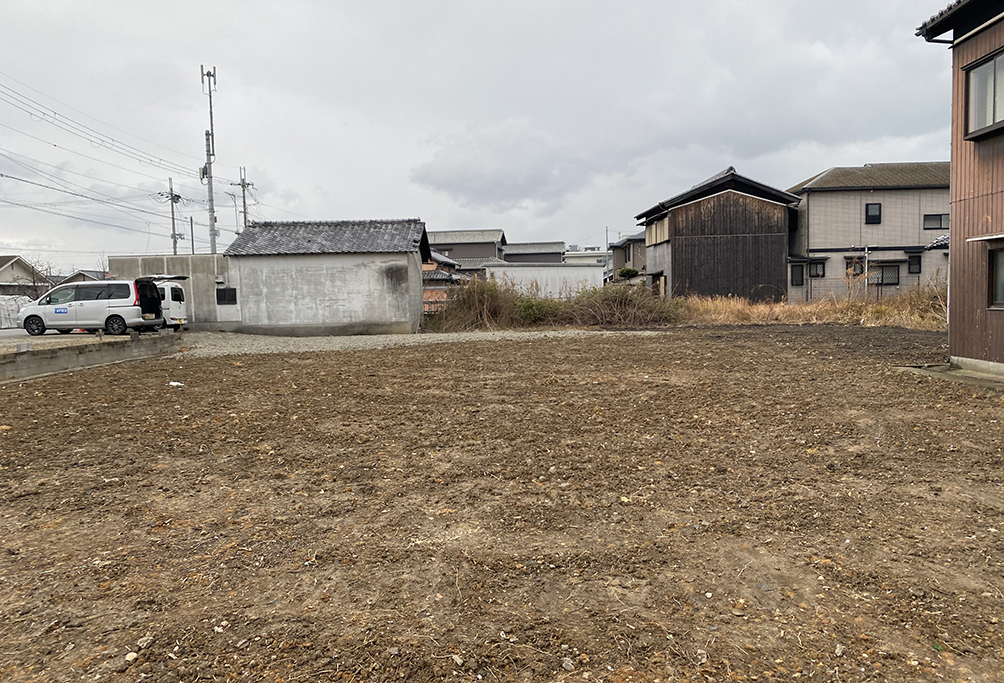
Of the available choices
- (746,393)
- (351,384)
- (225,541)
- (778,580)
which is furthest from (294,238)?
(778,580)

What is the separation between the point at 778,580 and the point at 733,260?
2388 cm

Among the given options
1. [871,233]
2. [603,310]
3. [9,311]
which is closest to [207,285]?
[9,311]

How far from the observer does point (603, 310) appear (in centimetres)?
2008

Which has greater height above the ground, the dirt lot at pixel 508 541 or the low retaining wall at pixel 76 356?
the low retaining wall at pixel 76 356

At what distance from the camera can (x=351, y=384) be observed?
25.8 ft

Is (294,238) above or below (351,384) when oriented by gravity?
above

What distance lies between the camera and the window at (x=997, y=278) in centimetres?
734

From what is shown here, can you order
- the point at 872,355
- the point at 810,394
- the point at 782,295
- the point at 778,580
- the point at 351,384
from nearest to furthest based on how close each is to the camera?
1. the point at 778,580
2. the point at 810,394
3. the point at 351,384
4. the point at 872,355
5. the point at 782,295

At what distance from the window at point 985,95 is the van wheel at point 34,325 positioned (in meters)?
19.3

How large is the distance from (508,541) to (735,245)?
24.0m

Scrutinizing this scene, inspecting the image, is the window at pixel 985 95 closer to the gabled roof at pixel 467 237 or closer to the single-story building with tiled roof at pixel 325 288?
the single-story building with tiled roof at pixel 325 288

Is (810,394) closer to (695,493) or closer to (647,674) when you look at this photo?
(695,493)

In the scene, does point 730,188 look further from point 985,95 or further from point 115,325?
point 115,325

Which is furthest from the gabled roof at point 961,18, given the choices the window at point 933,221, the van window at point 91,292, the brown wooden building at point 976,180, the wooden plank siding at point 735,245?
the window at point 933,221
